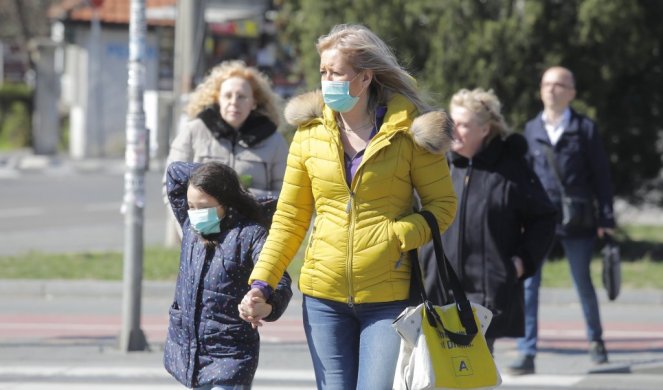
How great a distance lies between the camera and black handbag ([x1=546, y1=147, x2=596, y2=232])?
838cm

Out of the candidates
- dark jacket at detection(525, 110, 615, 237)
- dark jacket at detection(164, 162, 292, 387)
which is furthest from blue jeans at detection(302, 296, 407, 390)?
dark jacket at detection(525, 110, 615, 237)

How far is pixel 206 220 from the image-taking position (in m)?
5.23

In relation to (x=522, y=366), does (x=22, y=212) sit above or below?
below

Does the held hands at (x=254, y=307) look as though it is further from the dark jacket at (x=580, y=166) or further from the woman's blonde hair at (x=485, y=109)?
the dark jacket at (x=580, y=166)

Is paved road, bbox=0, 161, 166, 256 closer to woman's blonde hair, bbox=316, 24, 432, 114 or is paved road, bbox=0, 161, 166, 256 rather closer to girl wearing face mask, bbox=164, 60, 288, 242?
girl wearing face mask, bbox=164, 60, 288, 242

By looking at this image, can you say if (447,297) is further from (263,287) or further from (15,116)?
(15,116)

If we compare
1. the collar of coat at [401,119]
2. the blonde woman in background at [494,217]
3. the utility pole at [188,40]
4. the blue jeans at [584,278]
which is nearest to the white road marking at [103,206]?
the utility pole at [188,40]

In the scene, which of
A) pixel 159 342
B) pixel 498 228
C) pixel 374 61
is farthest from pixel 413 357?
pixel 159 342

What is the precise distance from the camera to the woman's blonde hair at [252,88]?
290 inches

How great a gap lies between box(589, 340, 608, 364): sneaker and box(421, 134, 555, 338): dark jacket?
214 cm

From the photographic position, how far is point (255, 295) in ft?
15.2

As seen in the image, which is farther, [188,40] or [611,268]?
[188,40]

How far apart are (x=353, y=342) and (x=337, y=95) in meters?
0.89

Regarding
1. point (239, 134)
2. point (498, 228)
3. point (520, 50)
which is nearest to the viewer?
point (498, 228)
